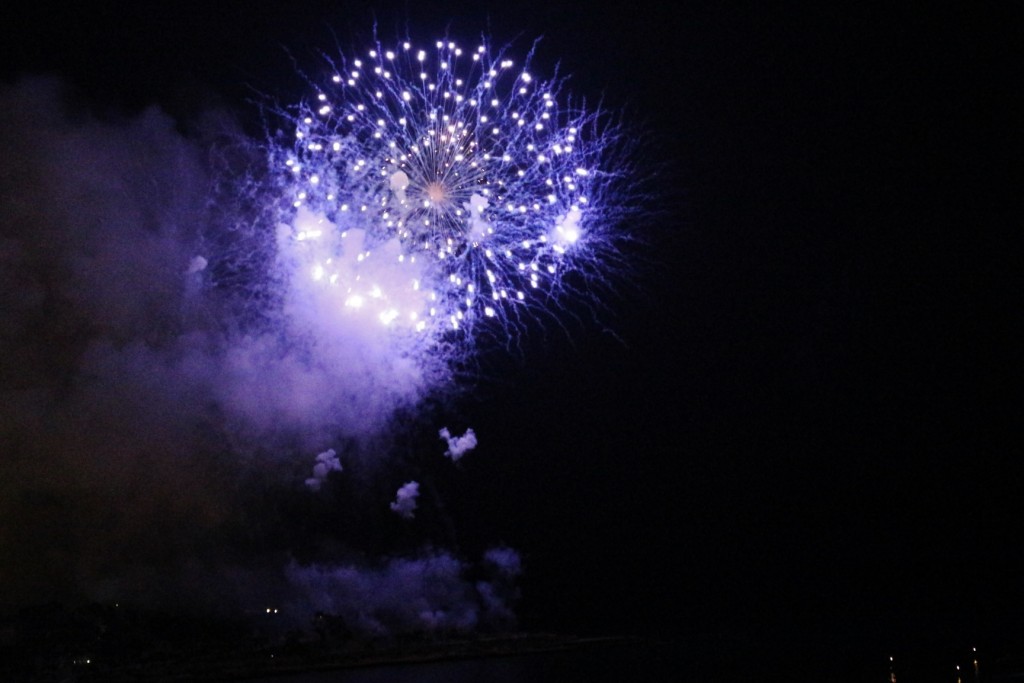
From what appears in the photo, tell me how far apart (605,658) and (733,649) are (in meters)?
12.8

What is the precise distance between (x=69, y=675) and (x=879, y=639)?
6866 cm

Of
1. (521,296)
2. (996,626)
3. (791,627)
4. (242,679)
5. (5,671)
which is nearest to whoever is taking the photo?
(521,296)

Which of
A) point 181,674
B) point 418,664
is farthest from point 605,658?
point 181,674

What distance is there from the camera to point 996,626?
6931 cm

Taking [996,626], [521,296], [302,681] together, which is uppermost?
[521,296]

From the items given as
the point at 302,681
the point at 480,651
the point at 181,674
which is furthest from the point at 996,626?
the point at 181,674

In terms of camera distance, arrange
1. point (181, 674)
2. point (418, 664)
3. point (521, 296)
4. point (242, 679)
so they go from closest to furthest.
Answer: point (521, 296), point (181, 674), point (242, 679), point (418, 664)

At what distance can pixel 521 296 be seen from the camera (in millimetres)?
15469

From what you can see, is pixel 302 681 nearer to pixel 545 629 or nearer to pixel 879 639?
pixel 545 629

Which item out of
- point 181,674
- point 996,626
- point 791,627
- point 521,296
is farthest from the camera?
point 791,627

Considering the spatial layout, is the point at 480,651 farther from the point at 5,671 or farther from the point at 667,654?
the point at 5,671

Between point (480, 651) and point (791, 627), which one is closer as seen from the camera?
point (480, 651)

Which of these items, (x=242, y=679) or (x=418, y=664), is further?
(x=418, y=664)

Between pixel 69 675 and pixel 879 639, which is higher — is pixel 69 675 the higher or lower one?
the higher one
